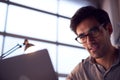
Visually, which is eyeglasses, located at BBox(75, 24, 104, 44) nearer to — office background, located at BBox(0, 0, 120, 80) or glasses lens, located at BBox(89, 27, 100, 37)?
glasses lens, located at BBox(89, 27, 100, 37)

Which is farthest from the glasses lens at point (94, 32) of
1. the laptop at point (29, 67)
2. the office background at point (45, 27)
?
the office background at point (45, 27)

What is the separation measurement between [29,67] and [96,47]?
505 mm

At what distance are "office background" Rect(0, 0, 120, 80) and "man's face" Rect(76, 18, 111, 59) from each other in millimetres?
1752

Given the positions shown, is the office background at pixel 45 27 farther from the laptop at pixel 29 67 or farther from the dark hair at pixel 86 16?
the laptop at pixel 29 67

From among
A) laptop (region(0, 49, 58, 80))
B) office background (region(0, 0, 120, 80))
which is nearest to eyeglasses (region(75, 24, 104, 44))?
laptop (region(0, 49, 58, 80))

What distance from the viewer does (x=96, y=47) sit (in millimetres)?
1547

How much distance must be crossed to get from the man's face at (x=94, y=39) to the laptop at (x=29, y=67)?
0.43m

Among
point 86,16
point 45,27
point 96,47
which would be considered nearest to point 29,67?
point 96,47

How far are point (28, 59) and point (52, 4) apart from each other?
9.44 ft

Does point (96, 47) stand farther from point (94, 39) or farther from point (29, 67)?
point (29, 67)

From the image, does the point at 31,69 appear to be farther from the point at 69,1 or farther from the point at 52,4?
the point at 69,1

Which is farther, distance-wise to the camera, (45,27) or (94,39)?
(45,27)

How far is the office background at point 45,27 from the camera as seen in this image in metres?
3.39

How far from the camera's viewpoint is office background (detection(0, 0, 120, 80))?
11.1 ft
